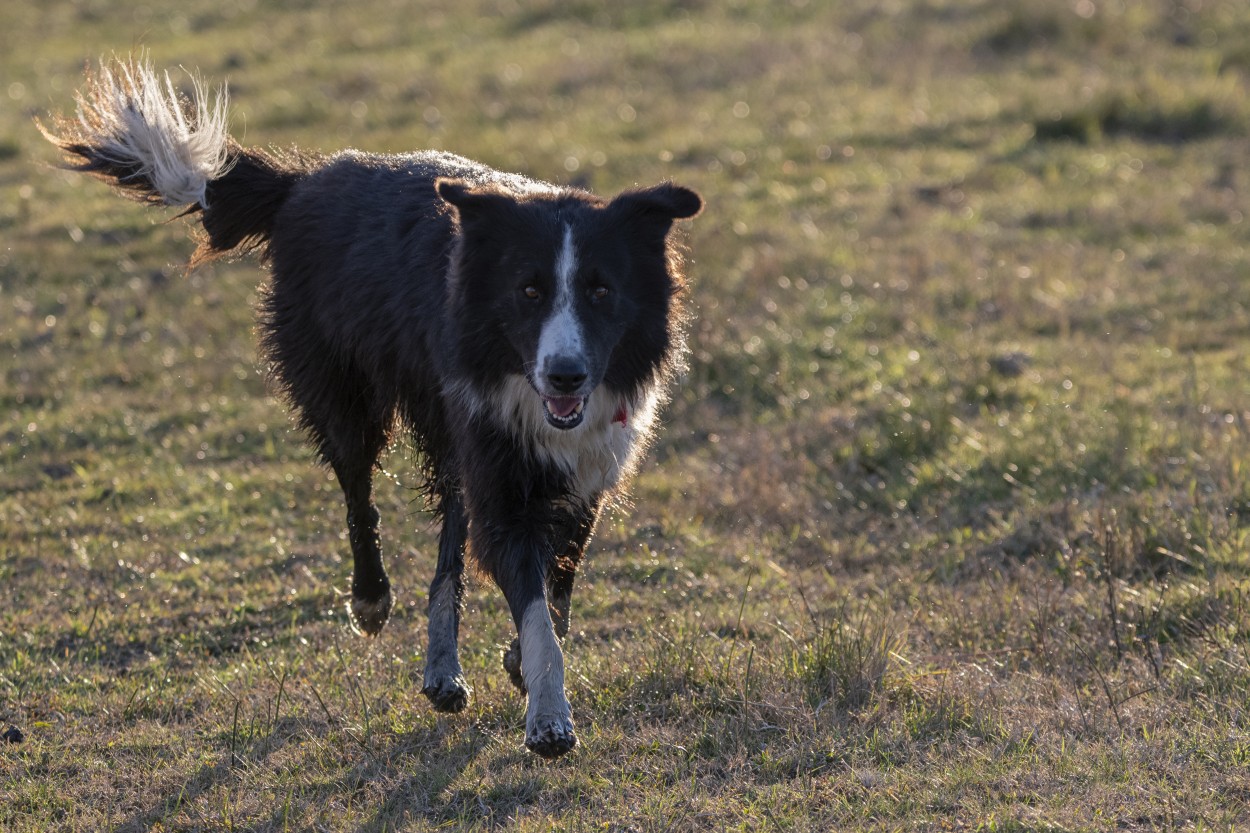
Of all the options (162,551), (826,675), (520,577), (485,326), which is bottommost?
(162,551)

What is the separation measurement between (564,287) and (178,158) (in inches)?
98.5

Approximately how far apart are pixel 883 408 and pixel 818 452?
0.66 m

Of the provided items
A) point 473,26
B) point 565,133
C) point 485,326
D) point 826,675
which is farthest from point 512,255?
point 473,26

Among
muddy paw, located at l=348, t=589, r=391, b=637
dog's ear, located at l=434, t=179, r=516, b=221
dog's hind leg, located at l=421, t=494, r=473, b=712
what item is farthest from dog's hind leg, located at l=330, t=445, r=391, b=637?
dog's ear, located at l=434, t=179, r=516, b=221

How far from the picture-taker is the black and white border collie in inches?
209

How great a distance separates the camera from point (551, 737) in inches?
196

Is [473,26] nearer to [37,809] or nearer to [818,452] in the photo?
[818,452]

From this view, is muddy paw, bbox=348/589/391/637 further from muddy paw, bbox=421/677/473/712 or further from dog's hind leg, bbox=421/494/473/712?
muddy paw, bbox=421/677/473/712

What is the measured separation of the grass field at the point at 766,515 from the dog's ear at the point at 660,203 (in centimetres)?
167

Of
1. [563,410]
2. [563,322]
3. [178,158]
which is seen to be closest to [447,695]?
[563,410]

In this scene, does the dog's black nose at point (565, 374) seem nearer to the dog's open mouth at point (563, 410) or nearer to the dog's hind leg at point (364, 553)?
the dog's open mouth at point (563, 410)

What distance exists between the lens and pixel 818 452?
28.9 feet

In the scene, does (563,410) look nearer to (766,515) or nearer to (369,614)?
(369,614)

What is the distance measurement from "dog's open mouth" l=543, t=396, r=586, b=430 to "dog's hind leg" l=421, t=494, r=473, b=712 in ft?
3.43
